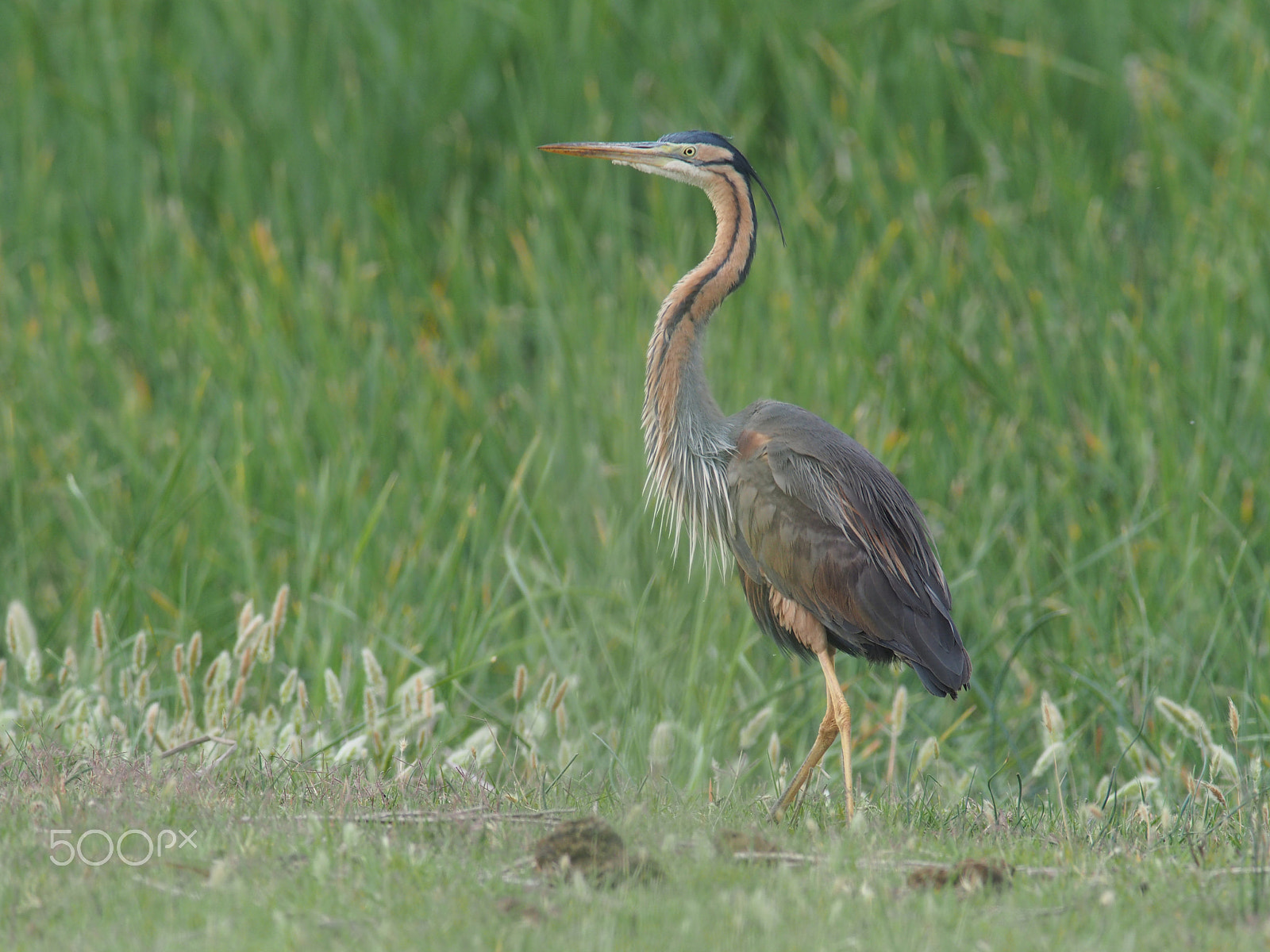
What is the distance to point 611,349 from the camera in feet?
23.9

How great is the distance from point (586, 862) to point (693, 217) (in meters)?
6.27

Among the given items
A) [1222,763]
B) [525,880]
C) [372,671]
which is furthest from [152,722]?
[1222,763]

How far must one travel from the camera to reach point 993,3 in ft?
30.8

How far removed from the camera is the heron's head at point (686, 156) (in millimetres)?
5297

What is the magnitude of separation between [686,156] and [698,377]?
0.86m

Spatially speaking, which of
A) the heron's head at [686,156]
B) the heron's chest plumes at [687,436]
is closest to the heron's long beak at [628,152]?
the heron's head at [686,156]

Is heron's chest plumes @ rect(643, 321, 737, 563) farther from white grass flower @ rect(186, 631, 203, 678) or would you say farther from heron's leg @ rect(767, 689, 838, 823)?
white grass flower @ rect(186, 631, 203, 678)

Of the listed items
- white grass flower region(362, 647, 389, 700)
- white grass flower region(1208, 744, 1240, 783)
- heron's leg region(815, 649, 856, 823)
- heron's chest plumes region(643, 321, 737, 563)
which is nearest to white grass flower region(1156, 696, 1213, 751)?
white grass flower region(1208, 744, 1240, 783)

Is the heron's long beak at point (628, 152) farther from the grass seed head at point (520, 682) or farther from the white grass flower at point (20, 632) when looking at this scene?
the white grass flower at point (20, 632)

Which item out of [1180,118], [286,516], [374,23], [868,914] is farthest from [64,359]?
[1180,118]

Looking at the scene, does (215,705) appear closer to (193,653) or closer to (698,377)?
(193,653)

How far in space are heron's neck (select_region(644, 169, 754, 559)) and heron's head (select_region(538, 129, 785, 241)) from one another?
36 mm

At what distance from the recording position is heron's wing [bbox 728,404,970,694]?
4836mm

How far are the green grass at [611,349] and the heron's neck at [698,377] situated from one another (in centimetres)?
59
